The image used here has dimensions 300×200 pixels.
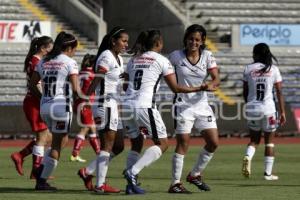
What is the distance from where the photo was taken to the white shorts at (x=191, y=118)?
1388 centimetres

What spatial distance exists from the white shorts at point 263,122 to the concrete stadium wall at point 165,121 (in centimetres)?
1236

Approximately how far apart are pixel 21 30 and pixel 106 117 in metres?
23.0

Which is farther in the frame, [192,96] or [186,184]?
[186,184]

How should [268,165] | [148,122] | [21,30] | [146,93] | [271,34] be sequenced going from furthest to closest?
1. [271,34]
2. [21,30]
3. [268,165]
4. [146,93]
5. [148,122]

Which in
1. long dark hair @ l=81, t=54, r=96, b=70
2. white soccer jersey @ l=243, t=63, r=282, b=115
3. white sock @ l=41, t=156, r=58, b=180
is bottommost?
white sock @ l=41, t=156, r=58, b=180

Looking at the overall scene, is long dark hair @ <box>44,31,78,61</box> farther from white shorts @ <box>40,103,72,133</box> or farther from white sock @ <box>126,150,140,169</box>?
white sock @ <box>126,150,140,169</box>

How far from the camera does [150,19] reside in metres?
40.0

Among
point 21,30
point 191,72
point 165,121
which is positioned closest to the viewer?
point 191,72

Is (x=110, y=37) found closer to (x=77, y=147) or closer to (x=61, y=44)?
(x=61, y=44)

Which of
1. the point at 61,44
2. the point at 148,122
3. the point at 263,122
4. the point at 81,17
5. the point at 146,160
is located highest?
the point at 81,17

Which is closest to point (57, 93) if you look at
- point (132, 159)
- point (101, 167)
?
point (101, 167)

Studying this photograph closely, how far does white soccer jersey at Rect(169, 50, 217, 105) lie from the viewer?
13945 mm

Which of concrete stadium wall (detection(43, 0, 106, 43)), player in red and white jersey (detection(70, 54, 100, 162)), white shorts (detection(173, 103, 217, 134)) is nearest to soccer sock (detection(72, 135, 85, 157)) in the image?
player in red and white jersey (detection(70, 54, 100, 162))

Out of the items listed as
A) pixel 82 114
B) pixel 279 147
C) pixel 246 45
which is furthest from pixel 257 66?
pixel 246 45
